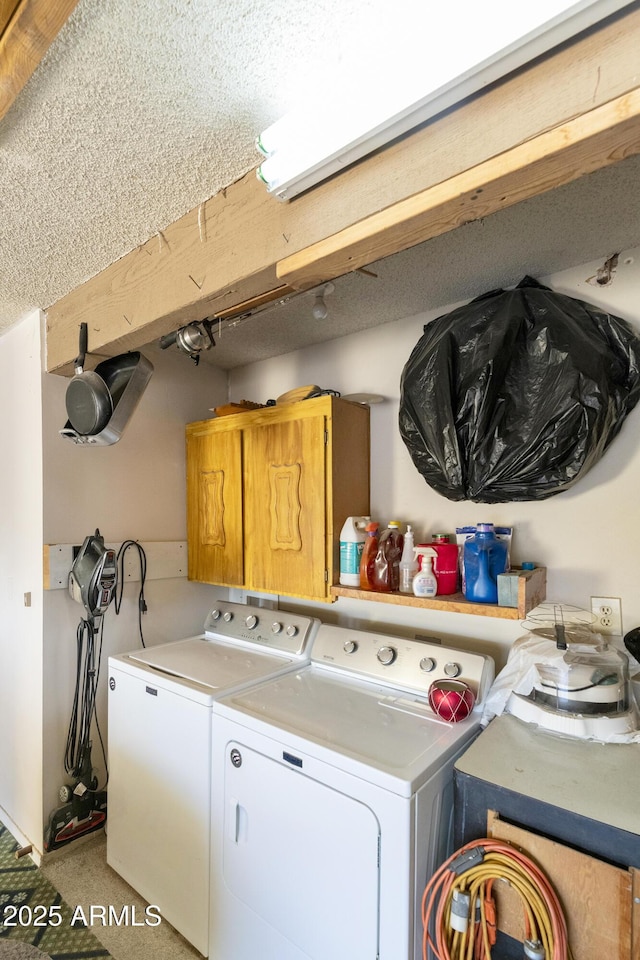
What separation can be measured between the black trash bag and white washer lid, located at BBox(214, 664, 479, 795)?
0.74 meters

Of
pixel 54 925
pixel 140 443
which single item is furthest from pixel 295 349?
pixel 54 925

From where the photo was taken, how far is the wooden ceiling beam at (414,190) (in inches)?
29.5

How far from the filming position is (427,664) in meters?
1.68

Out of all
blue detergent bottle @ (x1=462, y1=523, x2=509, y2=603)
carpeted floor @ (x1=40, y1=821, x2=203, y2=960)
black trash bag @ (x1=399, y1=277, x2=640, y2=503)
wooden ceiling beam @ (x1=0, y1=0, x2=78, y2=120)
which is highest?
wooden ceiling beam @ (x1=0, y1=0, x2=78, y2=120)

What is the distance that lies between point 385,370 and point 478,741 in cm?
145

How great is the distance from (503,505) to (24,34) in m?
1.76

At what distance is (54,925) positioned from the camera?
69.3 inches

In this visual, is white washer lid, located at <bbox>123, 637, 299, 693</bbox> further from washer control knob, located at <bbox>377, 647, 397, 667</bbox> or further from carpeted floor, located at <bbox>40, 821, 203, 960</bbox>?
carpeted floor, located at <bbox>40, 821, 203, 960</bbox>

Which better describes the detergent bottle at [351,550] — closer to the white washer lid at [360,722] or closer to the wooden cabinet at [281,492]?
the wooden cabinet at [281,492]

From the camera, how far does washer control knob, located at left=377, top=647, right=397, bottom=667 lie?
1.77 metres

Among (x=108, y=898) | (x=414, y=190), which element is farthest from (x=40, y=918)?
(x=414, y=190)

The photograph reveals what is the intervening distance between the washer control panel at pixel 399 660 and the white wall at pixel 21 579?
4.17ft

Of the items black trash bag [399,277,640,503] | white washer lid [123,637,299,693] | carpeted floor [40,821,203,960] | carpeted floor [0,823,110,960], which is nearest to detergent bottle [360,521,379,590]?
black trash bag [399,277,640,503]

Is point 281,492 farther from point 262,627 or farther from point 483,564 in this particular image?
point 483,564
